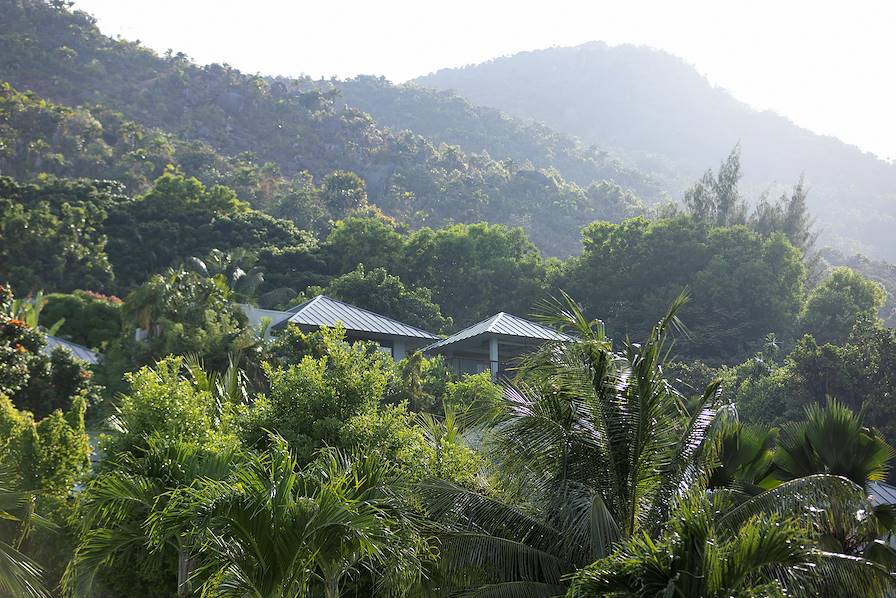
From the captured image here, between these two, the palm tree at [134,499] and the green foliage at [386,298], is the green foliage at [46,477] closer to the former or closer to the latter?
the palm tree at [134,499]

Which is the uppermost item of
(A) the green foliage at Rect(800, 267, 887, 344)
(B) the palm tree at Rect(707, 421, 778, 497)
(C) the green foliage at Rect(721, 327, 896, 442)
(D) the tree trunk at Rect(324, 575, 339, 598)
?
(D) the tree trunk at Rect(324, 575, 339, 598)

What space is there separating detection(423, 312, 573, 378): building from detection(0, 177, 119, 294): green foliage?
88.2 feet

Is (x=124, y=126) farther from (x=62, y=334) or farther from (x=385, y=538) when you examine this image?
(x=385, y=538)

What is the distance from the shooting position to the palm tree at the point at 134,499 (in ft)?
42.3

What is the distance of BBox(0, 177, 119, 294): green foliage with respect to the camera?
178ft

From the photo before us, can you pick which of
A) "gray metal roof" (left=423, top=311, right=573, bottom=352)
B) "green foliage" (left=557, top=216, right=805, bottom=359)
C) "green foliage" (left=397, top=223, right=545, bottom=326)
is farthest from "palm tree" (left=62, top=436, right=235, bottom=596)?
"green foliage" (left=557, top=216, right=805, bottom=359)

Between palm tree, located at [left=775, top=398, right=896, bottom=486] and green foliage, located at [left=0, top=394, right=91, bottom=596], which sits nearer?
palm tree, located at [left=775, top=398, right=896, bottom=486]

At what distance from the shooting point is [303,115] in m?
135

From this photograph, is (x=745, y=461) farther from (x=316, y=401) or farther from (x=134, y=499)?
(x=134, y=499)

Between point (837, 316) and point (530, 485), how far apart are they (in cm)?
4840

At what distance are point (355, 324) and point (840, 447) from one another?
2321cm

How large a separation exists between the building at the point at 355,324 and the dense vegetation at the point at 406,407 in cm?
123

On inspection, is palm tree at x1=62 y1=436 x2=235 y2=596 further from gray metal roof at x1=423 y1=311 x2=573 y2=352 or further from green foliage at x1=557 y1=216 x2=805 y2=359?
green foliage at x1=557 y1=216 x2=805 y2=359

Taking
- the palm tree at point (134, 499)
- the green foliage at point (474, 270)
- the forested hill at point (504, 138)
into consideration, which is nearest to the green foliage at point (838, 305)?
the green foliage at point (474, 270)
